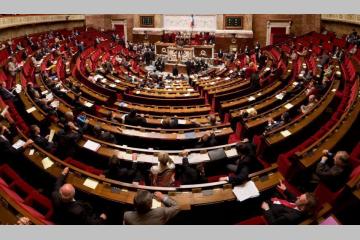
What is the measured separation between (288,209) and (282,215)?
80 millimetres

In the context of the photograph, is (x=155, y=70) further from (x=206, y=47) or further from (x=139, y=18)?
(x=139, y=18)

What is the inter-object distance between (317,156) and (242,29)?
14.0 metres

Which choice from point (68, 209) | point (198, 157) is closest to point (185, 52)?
point (198, 157)

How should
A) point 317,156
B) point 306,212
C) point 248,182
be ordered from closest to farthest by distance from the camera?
point 306,212, point 248,182, point 317,156

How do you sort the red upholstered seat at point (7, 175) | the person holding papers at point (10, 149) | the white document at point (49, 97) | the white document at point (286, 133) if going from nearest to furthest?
the red upholstered seat at point (7, 175) < the person holding papers at point (10, 149) < the white document at point (286, 133) < the white document at point (49, 97)

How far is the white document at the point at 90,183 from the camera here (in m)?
2.92

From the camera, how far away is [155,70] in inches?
525

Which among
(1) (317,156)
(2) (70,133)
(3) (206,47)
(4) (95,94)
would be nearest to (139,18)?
(3) (206,47)

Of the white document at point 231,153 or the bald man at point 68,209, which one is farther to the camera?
the white document at point 231,153

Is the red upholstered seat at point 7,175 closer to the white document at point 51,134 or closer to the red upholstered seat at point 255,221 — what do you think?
the white document at point 51,134

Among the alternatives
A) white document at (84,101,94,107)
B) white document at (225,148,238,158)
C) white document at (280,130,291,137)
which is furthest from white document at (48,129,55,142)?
white document at (280,130,291,137)

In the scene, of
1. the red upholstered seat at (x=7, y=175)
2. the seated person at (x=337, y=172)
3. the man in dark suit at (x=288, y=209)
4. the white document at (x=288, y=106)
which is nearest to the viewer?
the man in dark suit at (x=288, y=209)

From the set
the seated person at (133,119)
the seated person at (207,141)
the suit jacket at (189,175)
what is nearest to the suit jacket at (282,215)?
the suit jacket at (189,175)

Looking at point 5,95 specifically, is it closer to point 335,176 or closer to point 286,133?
point 286,133
